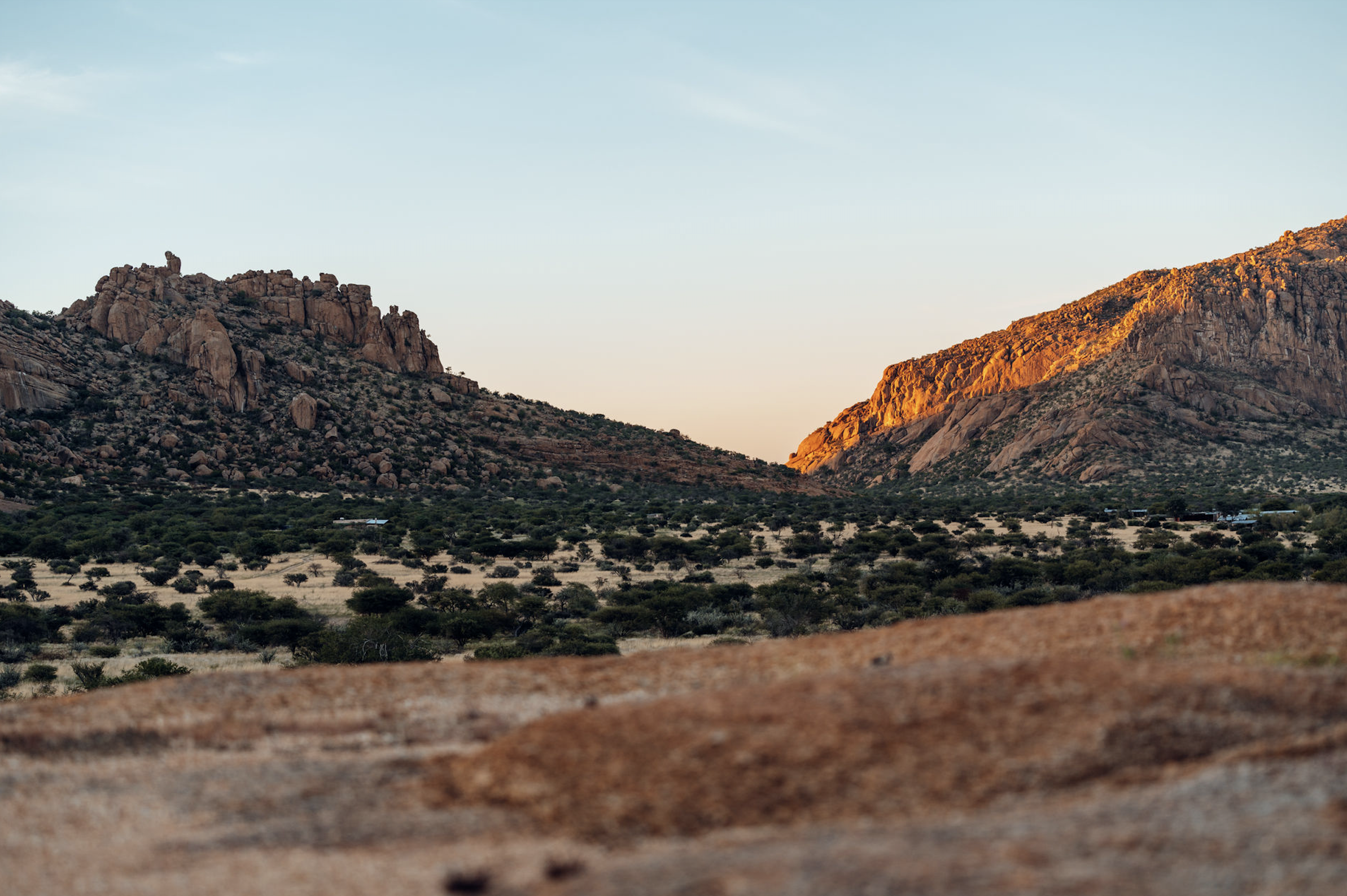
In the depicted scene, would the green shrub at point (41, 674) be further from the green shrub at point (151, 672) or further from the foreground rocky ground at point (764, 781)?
the foreground rocky ground at point (764, 781)

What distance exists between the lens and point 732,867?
22.8 feet

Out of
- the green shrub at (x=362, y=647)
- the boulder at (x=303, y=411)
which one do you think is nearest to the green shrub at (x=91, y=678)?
the green shrub at (x=362, y=647)

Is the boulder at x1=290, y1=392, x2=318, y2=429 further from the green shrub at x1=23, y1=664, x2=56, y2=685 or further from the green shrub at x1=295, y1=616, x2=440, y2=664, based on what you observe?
the green shrub at x1=23, y1=664, x2=56, y2=685

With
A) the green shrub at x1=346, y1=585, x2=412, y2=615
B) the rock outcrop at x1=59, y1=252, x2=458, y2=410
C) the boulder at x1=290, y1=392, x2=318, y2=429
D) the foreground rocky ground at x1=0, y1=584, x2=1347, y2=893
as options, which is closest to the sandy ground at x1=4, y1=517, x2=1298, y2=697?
the green shrub at x1=346, y1=585, x2=412, y2=615

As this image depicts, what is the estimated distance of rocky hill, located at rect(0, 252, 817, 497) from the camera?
247 feet

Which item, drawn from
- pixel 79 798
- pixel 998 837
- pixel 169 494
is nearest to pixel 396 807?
pixel 79 798

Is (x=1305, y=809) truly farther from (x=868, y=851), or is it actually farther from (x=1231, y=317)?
(x=1231, y=317)

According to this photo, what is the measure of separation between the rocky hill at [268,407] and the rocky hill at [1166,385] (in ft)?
117

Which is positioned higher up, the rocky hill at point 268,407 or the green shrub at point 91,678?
the rocky hill at point 268,407

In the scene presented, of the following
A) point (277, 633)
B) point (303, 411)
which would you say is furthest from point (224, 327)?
point (277, 633)

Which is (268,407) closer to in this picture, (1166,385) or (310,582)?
(310,582)

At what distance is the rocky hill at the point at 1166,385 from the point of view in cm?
10794

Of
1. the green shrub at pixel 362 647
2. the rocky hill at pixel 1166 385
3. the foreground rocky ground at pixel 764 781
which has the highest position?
the rocky hill at pixel 1166 385

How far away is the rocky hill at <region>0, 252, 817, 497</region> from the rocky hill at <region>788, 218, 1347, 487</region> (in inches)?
1410
